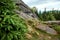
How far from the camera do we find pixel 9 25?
21.2 ft

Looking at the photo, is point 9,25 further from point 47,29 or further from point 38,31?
point 47,29

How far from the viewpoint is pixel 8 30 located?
642 cm

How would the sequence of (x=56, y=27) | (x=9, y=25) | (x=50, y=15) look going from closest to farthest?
(x=9, y=25)
(x=56, y=27)
(x=50, y=15)

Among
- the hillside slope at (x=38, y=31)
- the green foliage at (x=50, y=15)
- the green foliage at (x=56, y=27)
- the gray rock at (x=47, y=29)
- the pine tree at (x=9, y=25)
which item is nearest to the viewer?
the pine tree at (x=9, y=25)

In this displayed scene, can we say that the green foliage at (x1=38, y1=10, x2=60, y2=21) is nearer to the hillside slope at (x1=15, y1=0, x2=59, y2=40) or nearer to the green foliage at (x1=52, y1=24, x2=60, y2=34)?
the green foliage at (x1=52, y1=24, x2=60, y2=34)

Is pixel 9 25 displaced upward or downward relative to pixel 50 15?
upward

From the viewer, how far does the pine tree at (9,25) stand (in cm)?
643

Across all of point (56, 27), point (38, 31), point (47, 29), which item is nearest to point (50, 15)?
point (56, 27)

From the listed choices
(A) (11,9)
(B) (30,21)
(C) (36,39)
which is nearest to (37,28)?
(B) (30,21)

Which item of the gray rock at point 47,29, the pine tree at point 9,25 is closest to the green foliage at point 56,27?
the gray rock at point 47,29

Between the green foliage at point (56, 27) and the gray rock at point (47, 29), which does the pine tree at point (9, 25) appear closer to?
the gray rock at point (47, 29)

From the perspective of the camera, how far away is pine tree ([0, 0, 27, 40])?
6430 mm

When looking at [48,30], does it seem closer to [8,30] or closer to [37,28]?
[37,28]

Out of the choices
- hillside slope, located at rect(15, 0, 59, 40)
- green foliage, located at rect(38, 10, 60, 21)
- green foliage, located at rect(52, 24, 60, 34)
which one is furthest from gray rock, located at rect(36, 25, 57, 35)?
green foliage, located at rect(38, 10, 60, 21)
